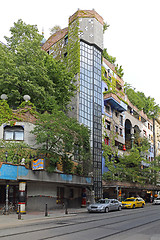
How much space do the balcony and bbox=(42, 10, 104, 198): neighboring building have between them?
1.36 m

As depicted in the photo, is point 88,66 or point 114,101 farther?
point 114,101

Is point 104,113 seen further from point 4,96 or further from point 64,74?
point 4,96

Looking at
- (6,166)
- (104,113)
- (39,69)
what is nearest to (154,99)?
(104,113)

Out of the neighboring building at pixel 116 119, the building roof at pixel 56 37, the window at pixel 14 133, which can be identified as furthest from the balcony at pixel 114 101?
the window at pixel 14 133

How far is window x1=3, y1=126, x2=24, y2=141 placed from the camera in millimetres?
27406

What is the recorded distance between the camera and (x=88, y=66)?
4125 cm

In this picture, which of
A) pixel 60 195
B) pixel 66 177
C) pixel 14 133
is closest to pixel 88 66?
pixel 14 133

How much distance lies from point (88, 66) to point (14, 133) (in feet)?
59.4

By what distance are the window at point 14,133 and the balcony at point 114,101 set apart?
61.0 ft

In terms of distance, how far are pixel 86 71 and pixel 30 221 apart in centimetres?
2648

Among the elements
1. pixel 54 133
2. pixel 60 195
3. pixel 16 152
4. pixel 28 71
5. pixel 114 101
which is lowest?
pixel 60 195

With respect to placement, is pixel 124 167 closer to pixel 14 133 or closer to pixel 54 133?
pixel 54 133

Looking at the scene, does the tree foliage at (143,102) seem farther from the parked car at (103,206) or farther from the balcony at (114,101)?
the parked car at (103,206)

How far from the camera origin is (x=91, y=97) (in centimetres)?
4050
